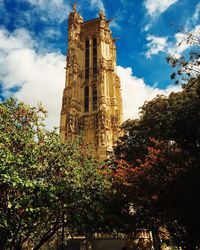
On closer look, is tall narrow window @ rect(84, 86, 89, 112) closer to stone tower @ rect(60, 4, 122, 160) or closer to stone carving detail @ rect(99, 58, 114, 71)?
stone tower @ rect(60, 4, 122, 160)

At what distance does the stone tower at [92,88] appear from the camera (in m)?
38.6

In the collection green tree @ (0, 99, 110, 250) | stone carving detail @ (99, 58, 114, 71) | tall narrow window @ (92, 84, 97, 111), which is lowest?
green tree @ (0, 99, 110, 250)

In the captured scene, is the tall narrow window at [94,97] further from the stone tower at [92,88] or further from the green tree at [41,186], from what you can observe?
the green tree at [41,186]

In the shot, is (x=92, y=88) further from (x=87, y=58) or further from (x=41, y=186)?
(x=41, y=186)

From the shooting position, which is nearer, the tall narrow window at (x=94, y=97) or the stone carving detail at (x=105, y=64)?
the tall narrow window at (x=94, y=97)

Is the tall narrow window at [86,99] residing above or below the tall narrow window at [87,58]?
below

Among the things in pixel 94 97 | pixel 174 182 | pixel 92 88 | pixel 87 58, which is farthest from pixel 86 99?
pixel 174 182

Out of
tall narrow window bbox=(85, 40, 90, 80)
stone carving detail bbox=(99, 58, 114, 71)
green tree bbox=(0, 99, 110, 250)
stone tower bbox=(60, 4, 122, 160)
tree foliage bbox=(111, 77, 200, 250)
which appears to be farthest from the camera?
tall narrow window bbox=(85, 40, 90, 80)

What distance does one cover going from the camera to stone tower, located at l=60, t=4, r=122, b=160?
38562mm

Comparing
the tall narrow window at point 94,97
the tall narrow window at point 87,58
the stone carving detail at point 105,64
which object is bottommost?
the tall narrow window at point 94,97

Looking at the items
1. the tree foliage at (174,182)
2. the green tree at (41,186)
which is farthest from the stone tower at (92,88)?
the green tree at (41,186)

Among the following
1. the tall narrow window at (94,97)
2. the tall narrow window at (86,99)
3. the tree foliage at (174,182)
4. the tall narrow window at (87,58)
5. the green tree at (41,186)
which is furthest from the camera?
the tall narrow window at (87,58)

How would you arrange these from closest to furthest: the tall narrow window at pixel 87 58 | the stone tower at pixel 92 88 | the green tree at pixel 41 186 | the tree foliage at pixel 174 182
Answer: the green tree at pixel 41 186 < the tree foliage at pixel 174 182 < the stone tower at pixel 92 88 < the tall narrow window at pixel 87 58

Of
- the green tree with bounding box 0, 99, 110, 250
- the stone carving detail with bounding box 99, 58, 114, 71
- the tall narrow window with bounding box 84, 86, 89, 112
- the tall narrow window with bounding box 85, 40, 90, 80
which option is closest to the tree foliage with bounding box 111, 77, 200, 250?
the green tree with bounding box 0, 99, 110, 250
